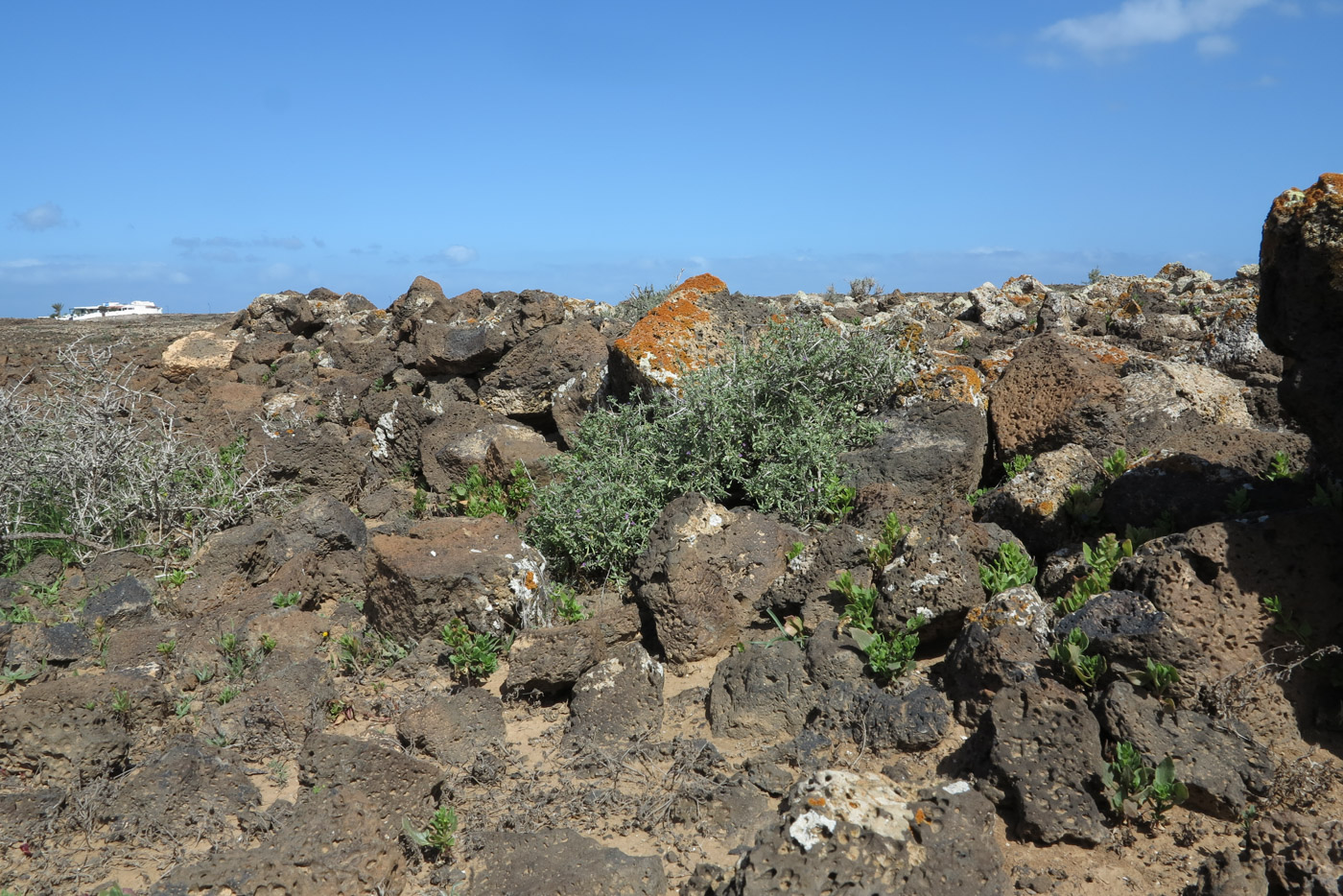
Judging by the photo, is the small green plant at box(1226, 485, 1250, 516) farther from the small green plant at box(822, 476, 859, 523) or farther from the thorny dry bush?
the thorny dry bush

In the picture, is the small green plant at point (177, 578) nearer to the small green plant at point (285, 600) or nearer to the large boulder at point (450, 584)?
the small green plant at point (285, 600)

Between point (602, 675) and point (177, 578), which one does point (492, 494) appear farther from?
point (602, 675)

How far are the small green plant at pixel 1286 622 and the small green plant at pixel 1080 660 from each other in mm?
821

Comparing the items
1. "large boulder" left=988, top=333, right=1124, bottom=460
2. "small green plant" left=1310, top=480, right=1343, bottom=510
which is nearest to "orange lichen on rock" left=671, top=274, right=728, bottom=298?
"large boulder" left=988, top=333, right=1124, bottom=460

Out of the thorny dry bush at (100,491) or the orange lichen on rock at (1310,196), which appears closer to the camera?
the orange lichen on rock at (1310,196)

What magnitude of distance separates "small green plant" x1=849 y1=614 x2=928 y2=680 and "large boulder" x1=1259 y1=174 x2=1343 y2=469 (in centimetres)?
217

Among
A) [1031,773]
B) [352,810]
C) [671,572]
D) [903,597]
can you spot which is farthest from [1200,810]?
[352,810]

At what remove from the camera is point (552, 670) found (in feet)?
18.0

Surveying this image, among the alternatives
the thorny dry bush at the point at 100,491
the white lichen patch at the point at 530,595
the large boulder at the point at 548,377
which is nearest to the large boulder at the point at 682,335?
the large boulder at the point at 548,377

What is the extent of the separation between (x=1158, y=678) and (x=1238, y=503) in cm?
139

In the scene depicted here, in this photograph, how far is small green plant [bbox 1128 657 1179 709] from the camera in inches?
170

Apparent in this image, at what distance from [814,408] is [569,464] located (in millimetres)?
1999

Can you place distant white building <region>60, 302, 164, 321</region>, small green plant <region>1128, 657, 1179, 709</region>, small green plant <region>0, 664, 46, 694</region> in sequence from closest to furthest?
small green plant <region>1128, 657, 1179, 709</region> < small green plant <region>0, 664, 46, 694</region> < distant white building <region>60, 302, 164, 321</region>

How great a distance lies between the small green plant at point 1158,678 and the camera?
4328mm
